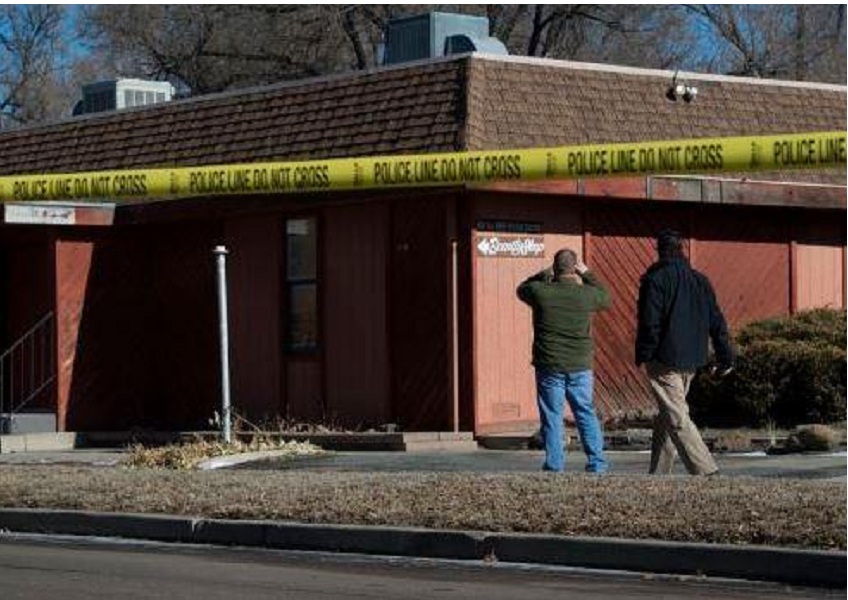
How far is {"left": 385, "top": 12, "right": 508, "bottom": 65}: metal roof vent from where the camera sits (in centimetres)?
2189

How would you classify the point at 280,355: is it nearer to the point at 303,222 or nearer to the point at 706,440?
the point at 303,222

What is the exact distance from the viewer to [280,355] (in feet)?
68.0

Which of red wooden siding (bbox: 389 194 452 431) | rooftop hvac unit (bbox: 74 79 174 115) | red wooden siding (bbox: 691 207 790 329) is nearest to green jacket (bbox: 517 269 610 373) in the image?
red wooden siding (bbox: 389 194 452 431)

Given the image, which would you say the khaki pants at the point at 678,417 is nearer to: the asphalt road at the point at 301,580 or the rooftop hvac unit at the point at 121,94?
the asphalt road at the point at 301,580

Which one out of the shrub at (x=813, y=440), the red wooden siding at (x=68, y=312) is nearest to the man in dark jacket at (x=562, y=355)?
the shrub at (x=813, y=440)

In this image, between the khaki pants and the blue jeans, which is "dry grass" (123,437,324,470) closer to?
the blue jeans

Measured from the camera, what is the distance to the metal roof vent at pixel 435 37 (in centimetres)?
2189

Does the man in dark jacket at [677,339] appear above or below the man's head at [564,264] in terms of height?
below

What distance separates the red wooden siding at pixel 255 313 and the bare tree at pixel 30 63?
98.3 feet

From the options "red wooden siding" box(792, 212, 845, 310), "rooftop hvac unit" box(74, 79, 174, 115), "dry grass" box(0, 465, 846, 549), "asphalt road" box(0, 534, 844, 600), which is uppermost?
"rooftop hvac unit" box(74, 79, 174, 115)

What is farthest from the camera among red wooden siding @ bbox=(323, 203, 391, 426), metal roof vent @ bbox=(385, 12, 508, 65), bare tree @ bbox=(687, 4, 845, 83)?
bare tree @ bbox=(687, 4, 845, 83)

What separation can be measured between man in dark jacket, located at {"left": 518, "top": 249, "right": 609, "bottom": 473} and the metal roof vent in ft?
25.3

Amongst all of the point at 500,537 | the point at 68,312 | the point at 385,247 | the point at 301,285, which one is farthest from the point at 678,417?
the point at 68,312

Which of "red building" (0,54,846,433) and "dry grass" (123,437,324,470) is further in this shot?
"red building" (0,54,846,433)
